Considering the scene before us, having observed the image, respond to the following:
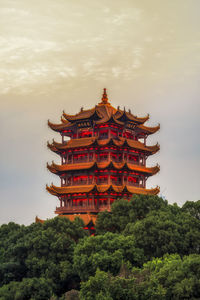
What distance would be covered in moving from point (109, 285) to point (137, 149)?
2960 cm

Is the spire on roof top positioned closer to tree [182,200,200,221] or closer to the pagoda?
the pagoda

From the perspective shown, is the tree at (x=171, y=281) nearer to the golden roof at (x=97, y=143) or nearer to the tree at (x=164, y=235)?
the tree at (x=164, y=235)

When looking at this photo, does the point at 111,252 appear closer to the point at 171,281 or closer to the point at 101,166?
the point at 171,281

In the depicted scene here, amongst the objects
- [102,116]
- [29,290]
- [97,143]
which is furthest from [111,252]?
[102,116]

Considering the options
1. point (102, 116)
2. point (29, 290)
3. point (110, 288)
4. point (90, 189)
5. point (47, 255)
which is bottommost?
point (110, 288)

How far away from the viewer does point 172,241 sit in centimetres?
3834

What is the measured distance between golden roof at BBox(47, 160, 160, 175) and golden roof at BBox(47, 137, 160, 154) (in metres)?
2.04

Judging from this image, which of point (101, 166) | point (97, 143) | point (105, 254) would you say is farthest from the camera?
point (97, 143)

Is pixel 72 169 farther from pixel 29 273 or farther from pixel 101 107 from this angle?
pixel 29 273

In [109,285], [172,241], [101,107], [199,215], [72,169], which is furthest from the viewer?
[101,107]

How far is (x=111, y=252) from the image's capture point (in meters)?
36.8

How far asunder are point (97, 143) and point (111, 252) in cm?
1885

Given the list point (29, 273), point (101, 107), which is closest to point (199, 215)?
point (29, 273)

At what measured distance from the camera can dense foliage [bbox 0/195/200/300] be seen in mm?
31172
